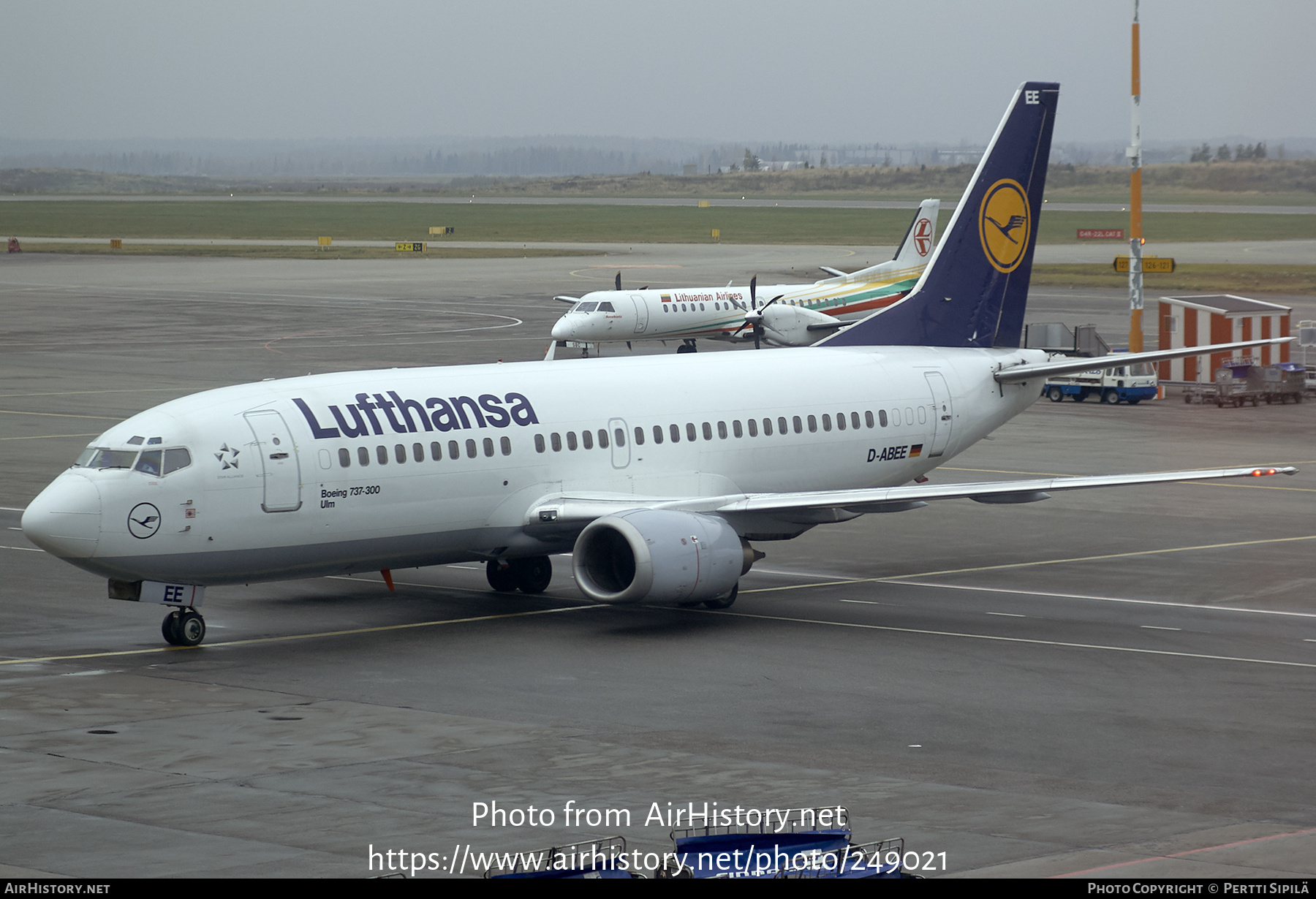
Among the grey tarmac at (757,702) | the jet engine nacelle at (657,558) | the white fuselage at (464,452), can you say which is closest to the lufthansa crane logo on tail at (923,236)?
the grey tarmac at (757,702)

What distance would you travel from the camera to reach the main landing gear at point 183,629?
27.2 m

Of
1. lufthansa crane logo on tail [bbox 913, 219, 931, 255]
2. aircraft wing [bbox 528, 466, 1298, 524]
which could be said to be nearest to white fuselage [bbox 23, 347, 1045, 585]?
aircraft wing [bbox 528, 466, 1298, 524]

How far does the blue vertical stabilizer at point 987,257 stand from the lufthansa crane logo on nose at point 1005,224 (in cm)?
2

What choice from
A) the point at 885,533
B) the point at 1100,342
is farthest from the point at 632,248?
the point at 885,533

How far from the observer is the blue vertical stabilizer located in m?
36.6

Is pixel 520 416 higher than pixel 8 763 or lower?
higher

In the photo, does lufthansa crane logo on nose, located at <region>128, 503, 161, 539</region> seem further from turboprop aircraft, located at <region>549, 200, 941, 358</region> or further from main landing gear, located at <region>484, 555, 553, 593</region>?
turboprop aircraft, located at <region>549, 200, 941, 358</region>

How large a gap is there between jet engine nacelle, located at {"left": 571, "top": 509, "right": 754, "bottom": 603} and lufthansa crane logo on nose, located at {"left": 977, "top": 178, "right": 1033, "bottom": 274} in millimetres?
11427

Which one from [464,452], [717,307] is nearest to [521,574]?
[464,452]

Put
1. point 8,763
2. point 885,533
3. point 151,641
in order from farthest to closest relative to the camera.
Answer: point 885,533 → point 151,641 → point 8,763

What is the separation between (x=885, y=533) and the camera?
127 feet

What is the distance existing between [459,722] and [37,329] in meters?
69.8

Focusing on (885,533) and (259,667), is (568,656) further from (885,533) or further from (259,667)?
(885,533)

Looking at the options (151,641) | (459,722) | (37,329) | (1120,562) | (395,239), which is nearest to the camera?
(459,722)
